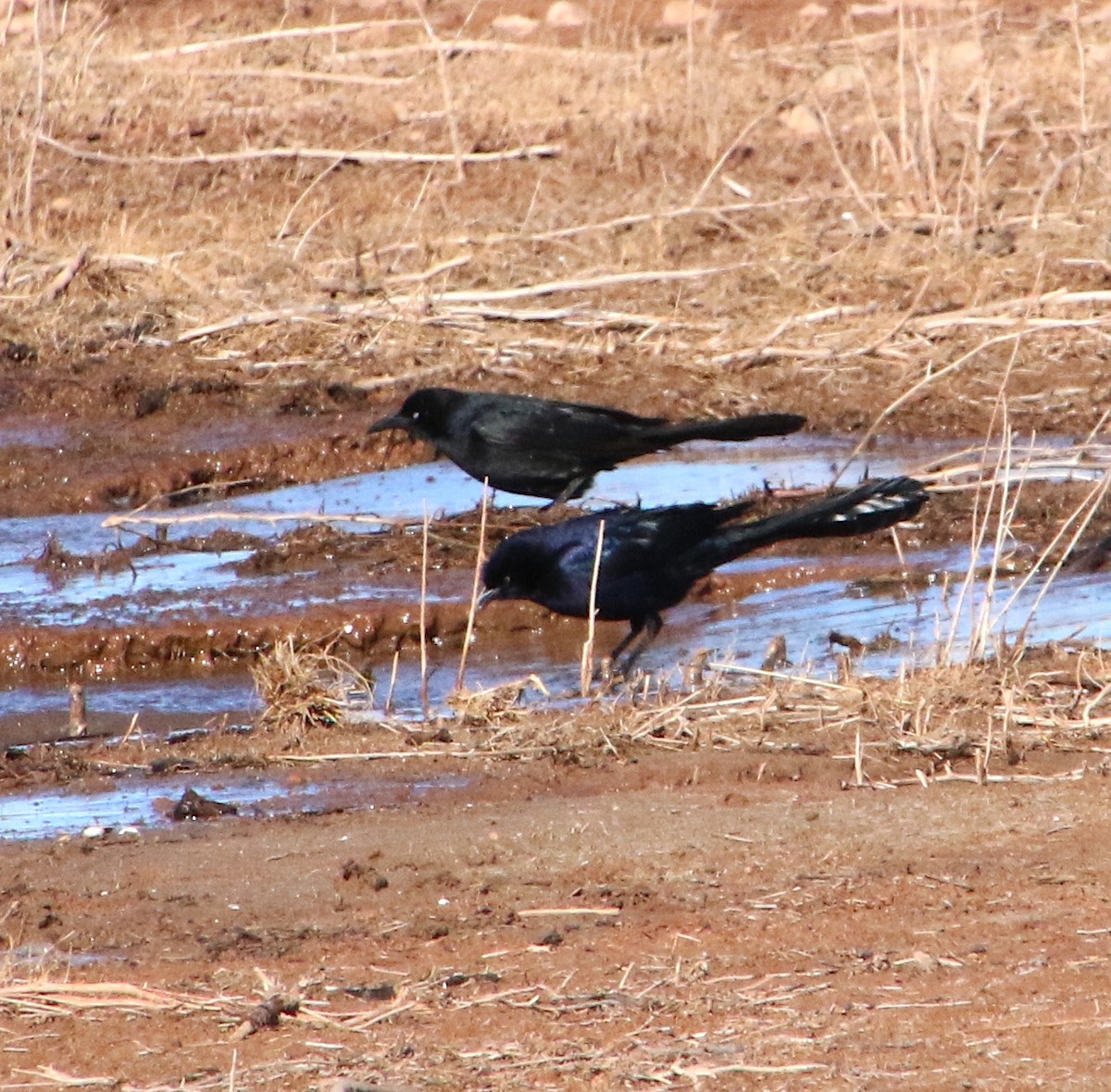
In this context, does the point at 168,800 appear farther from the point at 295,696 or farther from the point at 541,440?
the point at 541,440

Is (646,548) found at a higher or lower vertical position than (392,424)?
higher

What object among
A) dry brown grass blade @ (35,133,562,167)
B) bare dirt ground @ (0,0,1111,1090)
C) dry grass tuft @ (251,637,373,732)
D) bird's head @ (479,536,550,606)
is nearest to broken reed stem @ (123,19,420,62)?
bare dirt ground @ (0,0,1111,1090)

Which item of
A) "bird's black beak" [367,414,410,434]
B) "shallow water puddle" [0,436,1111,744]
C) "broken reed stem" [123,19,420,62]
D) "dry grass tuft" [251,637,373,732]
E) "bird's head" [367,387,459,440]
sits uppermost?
"broken reed stem" [123,19,420,62]

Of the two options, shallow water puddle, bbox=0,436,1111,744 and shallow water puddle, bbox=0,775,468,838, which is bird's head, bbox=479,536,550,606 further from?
shallow water puddle, bbox=0,775,468,838

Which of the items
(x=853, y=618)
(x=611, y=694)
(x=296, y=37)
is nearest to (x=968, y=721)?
(x=611, y=694)

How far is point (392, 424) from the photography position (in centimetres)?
955

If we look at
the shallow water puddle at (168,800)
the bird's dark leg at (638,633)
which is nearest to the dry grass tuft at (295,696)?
the shallow water puddle at (168,800)

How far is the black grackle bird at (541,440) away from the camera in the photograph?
28.9 feet

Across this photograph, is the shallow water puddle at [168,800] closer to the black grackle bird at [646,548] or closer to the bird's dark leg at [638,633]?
the black grackle bird at [646,548]

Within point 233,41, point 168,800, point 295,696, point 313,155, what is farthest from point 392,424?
point 233,41

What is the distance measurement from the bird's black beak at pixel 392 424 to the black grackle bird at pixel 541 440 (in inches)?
10.5

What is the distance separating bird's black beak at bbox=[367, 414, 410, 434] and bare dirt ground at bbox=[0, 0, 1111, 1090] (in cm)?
61

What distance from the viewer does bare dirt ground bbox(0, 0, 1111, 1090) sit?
3693mm

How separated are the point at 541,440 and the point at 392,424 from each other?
100 centimetres
